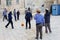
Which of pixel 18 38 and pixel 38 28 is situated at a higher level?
pixel 38 28

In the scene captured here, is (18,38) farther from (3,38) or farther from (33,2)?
(33,2)

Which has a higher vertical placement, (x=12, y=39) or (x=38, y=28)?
(x=38, y=28)

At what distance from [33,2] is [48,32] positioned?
24.8 metres

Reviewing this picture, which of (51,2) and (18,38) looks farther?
(51,2)

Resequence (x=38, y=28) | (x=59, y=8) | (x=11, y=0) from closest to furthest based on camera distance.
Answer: (x=38, y=28), (x=59, y=8), (x=11, y=0)

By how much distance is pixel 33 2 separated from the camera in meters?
39.8

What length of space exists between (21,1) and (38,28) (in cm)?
2787

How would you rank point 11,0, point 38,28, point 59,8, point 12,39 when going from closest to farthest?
point 38,28 < point 12,39 < point 59,8 < point 11,0

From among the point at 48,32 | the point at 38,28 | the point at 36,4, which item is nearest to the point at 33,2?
the point at 36,4

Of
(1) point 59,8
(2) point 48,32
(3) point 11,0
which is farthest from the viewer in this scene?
(3) point 11,0

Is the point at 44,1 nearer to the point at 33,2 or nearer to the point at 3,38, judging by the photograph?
the point at 33,2

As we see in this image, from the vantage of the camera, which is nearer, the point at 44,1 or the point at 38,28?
the point at 38,28

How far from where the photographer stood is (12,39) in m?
13.0

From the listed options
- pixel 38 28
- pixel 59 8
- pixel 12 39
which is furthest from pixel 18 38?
pixel 59 8
